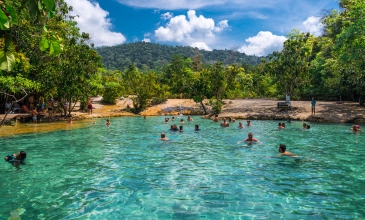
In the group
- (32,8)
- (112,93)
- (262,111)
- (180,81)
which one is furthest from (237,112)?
(32,8)

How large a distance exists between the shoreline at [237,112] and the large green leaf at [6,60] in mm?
21499

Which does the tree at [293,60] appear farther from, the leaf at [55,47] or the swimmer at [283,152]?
the leaf at [55,47]

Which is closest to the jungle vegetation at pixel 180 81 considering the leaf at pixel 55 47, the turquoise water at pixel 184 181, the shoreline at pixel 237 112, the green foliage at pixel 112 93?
the green foliage at pixel 112 93

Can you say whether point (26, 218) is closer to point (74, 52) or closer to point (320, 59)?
point (74, 52)

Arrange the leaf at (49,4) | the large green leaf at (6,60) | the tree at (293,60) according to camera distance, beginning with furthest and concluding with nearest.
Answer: the tree at (293,60) → the large green leaf at (6,60) → the leaf at (49,4)

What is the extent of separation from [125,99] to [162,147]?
1310 inches

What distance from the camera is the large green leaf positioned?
219 centimetres

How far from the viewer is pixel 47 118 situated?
30.5m

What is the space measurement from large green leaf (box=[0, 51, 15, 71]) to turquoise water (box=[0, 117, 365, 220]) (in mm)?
5517

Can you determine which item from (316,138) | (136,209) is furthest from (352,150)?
(136,209)

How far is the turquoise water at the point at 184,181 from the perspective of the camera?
23.3 ft

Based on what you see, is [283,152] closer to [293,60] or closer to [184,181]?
[184,181]

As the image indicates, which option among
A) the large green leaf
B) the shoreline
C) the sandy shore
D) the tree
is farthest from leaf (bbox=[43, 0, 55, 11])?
the tree

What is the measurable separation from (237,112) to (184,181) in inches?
1054
